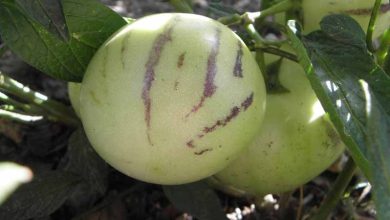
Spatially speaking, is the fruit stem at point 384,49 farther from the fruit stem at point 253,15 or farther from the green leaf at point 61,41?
the green leaf at point 61,41

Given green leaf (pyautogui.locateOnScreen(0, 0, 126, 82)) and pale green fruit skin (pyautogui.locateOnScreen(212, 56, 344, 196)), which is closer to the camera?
green leaf (pyautogui.locateOnScreen(0, 0, 126, 82))

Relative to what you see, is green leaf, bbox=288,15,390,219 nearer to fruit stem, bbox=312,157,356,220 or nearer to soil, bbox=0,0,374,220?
fruit stem, bbox=312,157,356,220

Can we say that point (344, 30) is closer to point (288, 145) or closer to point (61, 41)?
point (288, 145)

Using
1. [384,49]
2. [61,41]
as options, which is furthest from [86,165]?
[384,49]

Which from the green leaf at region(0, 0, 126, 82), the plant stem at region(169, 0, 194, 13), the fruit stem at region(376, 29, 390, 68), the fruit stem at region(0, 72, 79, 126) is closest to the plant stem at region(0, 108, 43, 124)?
the fruit stem at region(0, 72, 79, 126)

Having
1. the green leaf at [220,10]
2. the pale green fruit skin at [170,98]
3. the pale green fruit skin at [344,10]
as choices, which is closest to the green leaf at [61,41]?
the pale green fruit skin at [170,98]

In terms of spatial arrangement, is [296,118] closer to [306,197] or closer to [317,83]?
[317,83]
